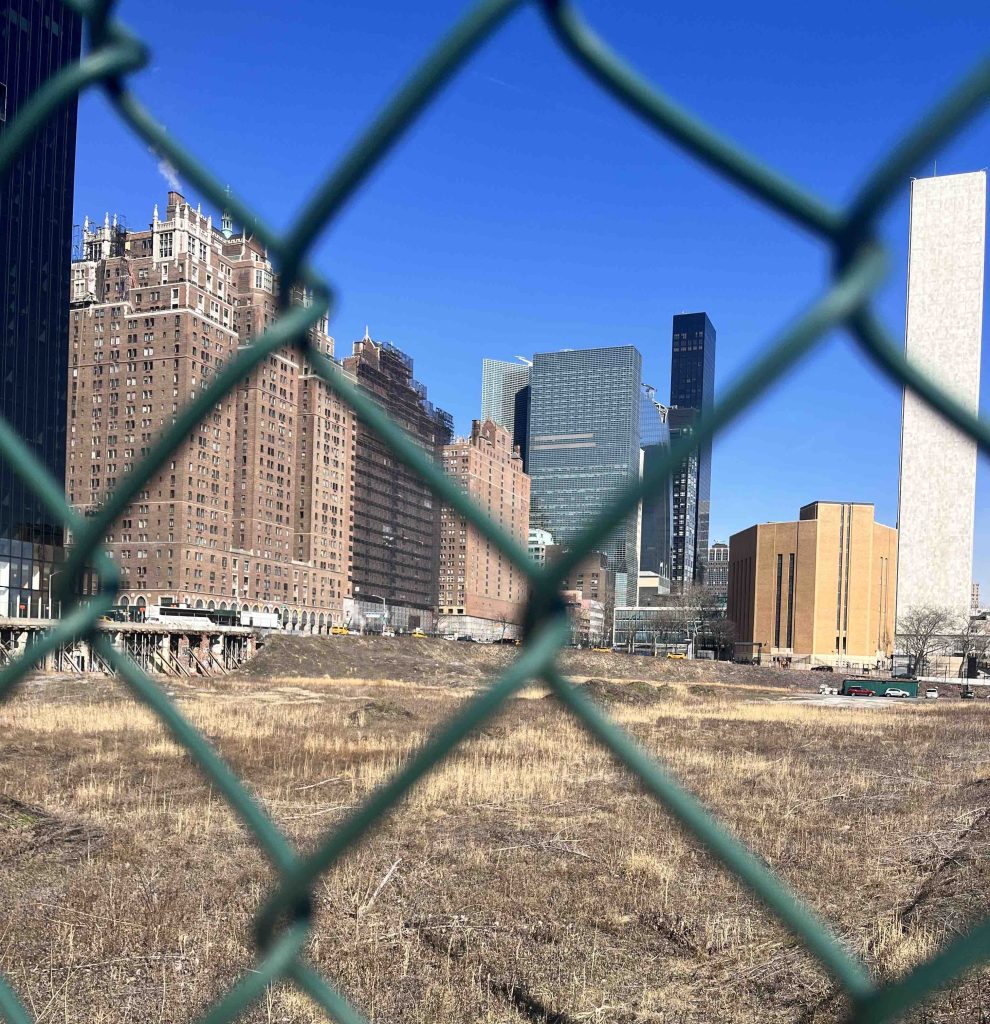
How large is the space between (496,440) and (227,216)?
2.86 meters

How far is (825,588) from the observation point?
87812 millimetres

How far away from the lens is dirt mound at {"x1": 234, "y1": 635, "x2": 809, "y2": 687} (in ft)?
154

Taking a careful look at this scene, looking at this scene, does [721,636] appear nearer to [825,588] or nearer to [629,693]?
[825,588]

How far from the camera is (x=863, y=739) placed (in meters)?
19.7

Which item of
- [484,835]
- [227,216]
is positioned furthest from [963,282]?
[227,216]

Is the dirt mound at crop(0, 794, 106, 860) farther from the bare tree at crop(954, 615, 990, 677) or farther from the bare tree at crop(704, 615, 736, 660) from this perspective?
the bare tree at crop(704, 615, 736, 660)

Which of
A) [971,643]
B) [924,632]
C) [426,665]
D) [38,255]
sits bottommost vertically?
[971,643]

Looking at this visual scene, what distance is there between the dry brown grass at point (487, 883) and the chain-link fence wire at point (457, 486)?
0.40 metres

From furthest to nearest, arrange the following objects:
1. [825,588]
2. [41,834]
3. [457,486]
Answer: [825,588]
[41,834]
[457,486]

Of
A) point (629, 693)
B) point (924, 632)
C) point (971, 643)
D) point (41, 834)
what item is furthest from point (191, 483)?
point (971, 643)

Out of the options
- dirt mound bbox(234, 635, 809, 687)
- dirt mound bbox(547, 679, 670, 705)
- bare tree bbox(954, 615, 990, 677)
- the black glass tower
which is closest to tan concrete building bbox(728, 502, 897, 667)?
bare tree bbox(954, 615, 990, 677)

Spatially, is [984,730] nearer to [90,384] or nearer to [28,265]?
[90,384]

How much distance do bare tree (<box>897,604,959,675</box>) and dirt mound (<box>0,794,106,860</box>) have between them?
8176cm

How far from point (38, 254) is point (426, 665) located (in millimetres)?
35128
